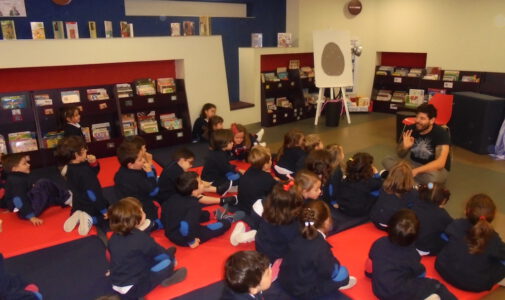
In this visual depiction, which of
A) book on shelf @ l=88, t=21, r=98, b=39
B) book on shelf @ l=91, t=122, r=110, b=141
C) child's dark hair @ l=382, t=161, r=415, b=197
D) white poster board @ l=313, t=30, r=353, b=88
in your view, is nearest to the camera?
child's dark hair @ l=382, t=161, r=415, b=197

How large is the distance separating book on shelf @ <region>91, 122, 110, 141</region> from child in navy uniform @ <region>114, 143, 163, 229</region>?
2634mm

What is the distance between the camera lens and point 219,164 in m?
4.54

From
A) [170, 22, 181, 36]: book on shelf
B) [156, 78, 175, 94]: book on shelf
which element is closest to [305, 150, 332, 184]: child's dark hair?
[156, 78, 175, 94]: book on shelf

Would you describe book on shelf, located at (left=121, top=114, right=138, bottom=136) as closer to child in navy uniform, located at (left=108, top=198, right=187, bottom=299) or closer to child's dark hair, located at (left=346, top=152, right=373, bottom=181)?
child in navy uniform, located at (left=108, top=198, right=187, bottom=299)

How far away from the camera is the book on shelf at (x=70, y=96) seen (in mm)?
5789

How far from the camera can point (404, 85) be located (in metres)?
9.02

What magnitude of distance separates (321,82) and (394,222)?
19.5 feet

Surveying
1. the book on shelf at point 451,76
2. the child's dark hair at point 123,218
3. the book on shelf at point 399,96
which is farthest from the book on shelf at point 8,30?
the book on shelf at point 451,76

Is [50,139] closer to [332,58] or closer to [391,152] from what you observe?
[391,152]

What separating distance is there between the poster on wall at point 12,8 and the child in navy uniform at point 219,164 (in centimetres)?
384

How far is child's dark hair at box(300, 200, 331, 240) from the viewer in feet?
8.25

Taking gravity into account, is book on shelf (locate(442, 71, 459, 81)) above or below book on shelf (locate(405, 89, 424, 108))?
above

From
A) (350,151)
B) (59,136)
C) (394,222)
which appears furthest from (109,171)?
(394,222)

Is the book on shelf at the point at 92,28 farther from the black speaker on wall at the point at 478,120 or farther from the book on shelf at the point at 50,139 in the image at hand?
the black speaker on wall at the point at 478,120
